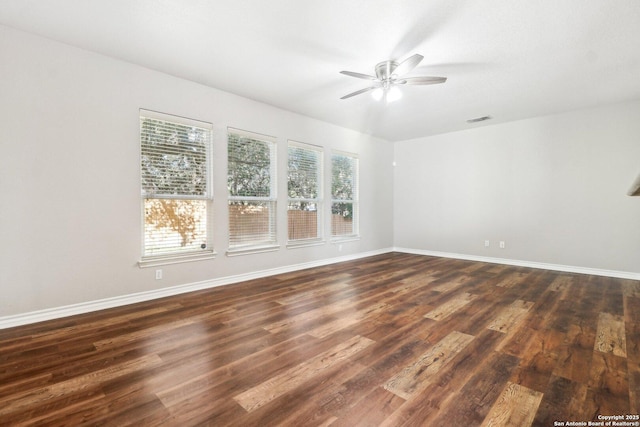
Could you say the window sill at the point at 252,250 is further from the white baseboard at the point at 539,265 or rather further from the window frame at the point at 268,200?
the white baseboard at the point at 539,265

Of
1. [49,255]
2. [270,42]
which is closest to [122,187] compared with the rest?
[49,255]

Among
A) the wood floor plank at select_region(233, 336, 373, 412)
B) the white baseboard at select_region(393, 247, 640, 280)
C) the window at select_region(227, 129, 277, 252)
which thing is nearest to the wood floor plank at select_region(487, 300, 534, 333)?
the wood floor plank at select_region(233, 336, 373, 412)

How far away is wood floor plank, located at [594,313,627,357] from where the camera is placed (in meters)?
2.17

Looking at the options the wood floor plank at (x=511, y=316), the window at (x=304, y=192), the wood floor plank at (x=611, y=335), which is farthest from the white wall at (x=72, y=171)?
the wood floor plank at (x=611, y=335)

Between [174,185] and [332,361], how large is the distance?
2.84 metres

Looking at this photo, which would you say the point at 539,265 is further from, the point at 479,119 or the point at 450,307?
the point at 450,307

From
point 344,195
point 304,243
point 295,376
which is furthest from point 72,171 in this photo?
point 344,195

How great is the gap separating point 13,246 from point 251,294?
229 centimetres

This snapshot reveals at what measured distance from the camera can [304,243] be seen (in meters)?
5.12

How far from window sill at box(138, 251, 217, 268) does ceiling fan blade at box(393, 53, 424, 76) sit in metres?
3.20

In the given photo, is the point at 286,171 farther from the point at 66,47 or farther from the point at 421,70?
the point at 66,47

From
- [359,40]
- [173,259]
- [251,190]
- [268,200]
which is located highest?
[359,40]

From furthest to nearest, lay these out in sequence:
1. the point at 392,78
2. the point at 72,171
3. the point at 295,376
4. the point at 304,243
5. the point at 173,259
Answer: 1. the point at 304,243
2. the point at 173,259
3. the point at 392,78
4. the point at 72,171
5. the point at 295,376

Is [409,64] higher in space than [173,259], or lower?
higher
